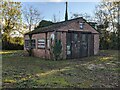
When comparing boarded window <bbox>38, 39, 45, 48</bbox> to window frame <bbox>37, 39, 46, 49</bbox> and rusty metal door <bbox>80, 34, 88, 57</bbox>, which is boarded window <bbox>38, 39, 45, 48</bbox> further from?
rusty metal door <bbox>80, 34, 88, 57</bbox>

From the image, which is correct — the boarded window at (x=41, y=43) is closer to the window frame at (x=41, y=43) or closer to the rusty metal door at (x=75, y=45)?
the window frame at (x=41, y=43)

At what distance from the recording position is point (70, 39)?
14.8 metres

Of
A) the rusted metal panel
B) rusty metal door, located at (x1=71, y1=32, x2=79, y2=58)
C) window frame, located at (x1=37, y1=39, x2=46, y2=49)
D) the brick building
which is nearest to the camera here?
the brick building

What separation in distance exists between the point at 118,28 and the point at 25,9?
48.5 feet

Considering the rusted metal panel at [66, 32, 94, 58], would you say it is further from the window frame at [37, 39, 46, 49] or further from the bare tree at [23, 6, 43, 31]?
the bare tree at [23, 6, 43, 31]

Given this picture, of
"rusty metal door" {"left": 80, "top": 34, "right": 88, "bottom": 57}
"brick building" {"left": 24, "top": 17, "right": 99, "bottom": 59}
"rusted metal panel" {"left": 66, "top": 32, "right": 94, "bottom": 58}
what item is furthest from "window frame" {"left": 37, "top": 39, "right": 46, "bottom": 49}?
"rusty metal door" {"left": 80, "top": 34, "right": 88, "bottom": 57}

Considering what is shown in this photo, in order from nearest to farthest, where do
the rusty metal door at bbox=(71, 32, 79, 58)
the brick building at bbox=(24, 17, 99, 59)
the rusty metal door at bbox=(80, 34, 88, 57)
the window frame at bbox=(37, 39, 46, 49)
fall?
1. the brick building at bbox=(24, 17, 99, 59)
2. the rusty metal door at bbox=(71, 32, 79, 58)
3. the window frame at bbox=(37, 39, 46, 49)
4. the rusty metal door at bbox=(80, 34, 88, 57)

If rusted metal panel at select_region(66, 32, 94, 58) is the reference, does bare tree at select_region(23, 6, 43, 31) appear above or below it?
above

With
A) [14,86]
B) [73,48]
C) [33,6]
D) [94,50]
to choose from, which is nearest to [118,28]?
[94,50]

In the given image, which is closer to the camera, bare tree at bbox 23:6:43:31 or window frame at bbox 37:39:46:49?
window frame at bbox 37:39:46:49

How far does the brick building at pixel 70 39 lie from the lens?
14.3 m

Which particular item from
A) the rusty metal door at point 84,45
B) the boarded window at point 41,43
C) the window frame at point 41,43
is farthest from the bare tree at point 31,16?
the rusty metal door at point 84,45

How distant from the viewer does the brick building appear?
46.9 ft

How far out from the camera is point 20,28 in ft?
93.6
